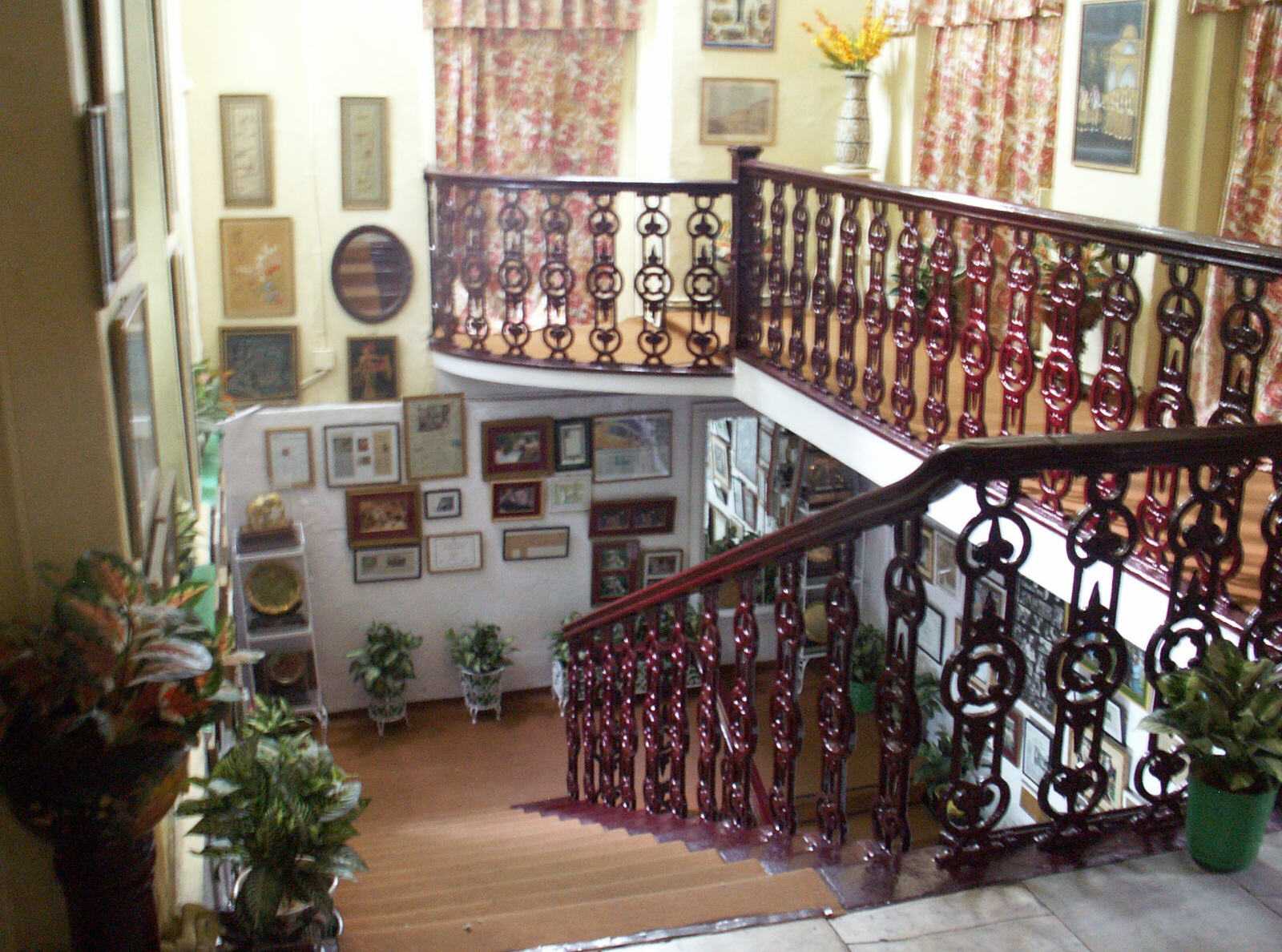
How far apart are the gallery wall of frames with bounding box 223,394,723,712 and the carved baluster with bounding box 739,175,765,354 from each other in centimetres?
198

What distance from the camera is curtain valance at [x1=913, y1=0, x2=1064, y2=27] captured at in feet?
20.7

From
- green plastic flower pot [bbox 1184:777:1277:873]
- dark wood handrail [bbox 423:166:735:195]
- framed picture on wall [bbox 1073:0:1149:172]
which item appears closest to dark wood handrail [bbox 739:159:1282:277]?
dark wood handrail [bbox 423:166:735:195]

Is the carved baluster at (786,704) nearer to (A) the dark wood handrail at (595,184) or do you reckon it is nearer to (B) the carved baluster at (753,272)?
(B) the carved baluster at (753,272)

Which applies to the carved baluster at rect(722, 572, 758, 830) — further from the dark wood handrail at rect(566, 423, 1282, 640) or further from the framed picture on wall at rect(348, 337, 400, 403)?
the framed picture on wall at rect(348, 337, 400, 403)

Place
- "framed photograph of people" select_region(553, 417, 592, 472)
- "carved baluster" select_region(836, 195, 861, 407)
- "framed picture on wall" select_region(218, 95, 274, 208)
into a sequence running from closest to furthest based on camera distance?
1. "carved baluster" select_region(836, 195, 861, 407)
2. "framed picture on wall" select_region(218, 95, 274, 208)
3. "framed photograph of people" select_region(553, 417, 592, 472)

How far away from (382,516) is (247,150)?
8.17 feet

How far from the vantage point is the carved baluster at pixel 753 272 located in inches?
251

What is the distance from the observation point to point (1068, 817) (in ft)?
8.99

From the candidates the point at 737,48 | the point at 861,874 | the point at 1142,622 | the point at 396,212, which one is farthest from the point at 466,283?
the point at 861,874

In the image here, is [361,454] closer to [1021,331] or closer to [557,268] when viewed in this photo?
[557,268]

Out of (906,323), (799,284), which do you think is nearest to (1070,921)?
(906,323)

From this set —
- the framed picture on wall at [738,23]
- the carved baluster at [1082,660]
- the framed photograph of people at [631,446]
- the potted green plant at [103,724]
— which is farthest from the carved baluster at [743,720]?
the framed picture on wall at [738,23]

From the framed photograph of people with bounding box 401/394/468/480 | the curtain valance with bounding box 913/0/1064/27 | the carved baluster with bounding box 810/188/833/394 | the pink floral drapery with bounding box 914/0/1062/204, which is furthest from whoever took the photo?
the framed photograph of people with bounding box 401/394/468/480

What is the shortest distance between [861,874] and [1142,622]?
1.38 m
